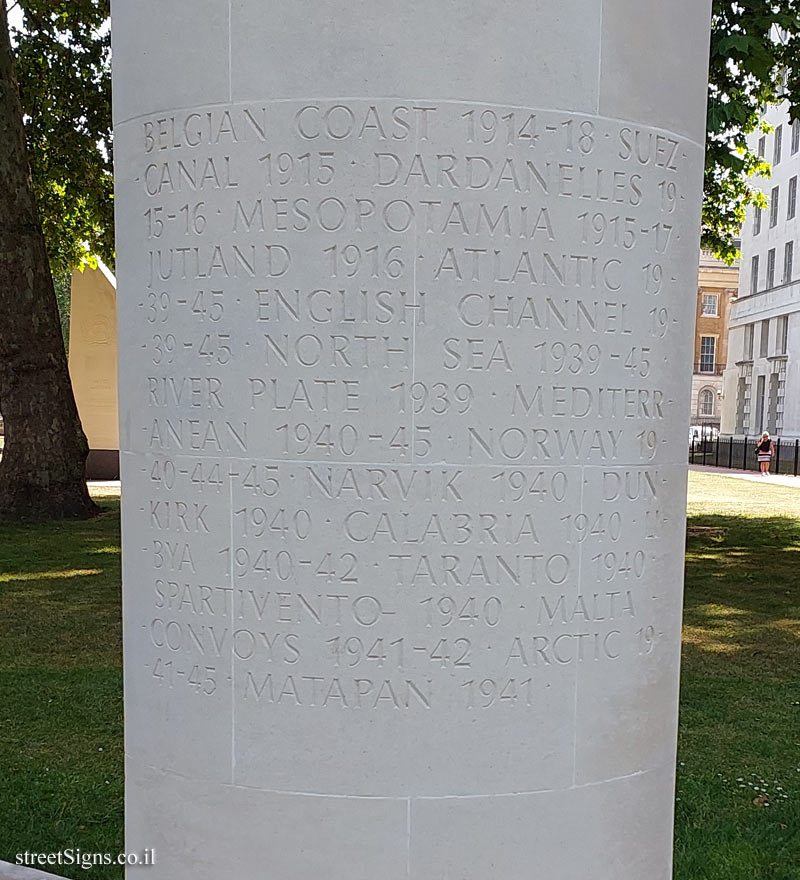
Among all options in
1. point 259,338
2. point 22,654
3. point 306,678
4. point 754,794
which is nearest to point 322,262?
point 259,338

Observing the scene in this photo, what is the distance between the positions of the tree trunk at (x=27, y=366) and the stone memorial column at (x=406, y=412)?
1453 cm

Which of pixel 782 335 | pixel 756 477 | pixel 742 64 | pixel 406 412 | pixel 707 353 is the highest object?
pixel 742 64

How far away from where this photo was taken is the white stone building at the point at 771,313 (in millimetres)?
61344

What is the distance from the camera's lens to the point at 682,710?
8039 millimetres

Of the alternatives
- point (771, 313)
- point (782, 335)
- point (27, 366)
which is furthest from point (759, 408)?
point (27, 366)

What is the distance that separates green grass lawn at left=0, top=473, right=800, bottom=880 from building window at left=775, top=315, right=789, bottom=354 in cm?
5105

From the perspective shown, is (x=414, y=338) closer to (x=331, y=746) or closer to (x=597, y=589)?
(x=597, y=589)

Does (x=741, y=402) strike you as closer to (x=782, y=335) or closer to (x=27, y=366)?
(x=782, y=335)

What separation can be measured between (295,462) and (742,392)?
69523 mm

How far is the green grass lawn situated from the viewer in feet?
18.7

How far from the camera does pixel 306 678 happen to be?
3490 millimetres

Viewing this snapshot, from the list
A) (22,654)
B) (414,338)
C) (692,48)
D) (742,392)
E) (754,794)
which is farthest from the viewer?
(742,392)

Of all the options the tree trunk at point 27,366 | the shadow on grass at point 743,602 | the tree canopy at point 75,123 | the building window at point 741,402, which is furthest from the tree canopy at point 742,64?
the building window at point 741,402

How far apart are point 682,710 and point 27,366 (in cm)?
1314
